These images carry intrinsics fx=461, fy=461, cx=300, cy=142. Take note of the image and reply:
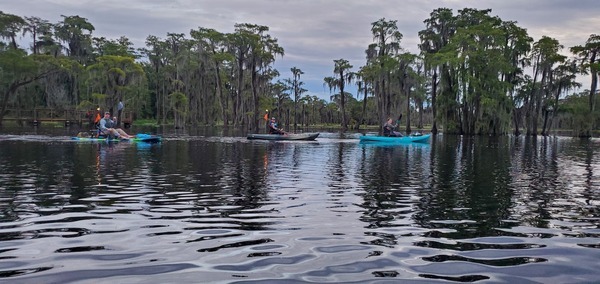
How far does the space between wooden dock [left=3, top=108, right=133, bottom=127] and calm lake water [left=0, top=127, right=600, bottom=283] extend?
51.5m


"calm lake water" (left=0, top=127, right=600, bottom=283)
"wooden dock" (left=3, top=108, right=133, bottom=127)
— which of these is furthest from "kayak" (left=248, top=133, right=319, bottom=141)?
"wooden dock" (left=3, top=108, right=133, bottom=127)

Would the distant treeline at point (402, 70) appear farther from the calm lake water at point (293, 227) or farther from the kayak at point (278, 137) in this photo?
the calm lake water at point (293, 227)

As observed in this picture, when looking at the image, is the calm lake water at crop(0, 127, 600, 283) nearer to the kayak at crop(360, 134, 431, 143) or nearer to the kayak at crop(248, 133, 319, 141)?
the kayak at crop(360, 134, 431, 143)

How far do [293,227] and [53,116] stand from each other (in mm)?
68974

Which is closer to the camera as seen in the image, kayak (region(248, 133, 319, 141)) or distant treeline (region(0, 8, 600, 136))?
kayak (region(248, 133, 319, 141))

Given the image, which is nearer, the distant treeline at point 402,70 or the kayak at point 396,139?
the kayak at point 396,139

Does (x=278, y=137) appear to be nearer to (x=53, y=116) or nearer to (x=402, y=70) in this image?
(x=402, y=70)

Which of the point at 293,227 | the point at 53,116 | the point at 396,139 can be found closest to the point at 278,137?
the point at 396,139

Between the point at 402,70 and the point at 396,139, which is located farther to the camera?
the point at 402,70

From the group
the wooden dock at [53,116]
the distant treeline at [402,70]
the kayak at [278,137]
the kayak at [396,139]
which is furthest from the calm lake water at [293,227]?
the wooden dock at [53,116]

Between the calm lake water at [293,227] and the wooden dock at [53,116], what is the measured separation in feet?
169

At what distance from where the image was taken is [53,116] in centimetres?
6638

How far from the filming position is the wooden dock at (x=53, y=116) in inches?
2377

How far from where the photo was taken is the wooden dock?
6038cm
